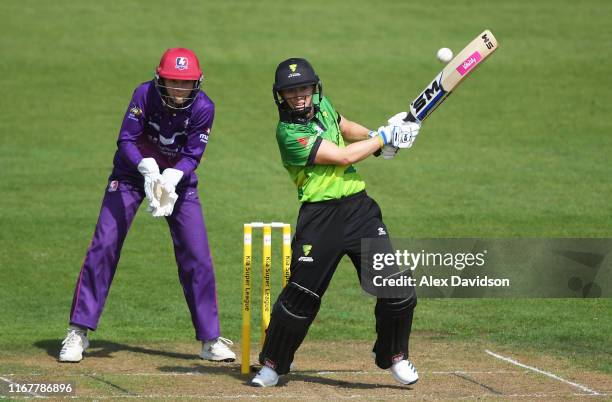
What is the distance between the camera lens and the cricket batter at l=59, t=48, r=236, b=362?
827 cm

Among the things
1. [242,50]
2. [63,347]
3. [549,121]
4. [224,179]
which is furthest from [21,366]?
[242,50]

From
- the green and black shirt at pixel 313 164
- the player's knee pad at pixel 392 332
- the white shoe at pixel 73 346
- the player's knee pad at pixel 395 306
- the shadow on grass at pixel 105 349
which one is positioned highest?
the green and black shirt at pixel 313 164

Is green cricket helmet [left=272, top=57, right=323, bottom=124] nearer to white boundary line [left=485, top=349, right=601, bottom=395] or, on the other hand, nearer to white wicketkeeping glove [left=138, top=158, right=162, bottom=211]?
white wicketkeeping glove [left=138, top=158, right=162, bottom=211]

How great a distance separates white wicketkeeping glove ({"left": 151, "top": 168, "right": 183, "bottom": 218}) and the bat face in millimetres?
1705

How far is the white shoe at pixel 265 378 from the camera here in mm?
7559

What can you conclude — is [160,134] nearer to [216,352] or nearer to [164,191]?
[164,191]

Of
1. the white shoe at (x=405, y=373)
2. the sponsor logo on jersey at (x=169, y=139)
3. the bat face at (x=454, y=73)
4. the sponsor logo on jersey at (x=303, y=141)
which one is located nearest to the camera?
the sponsor logo on jersey at (x=303, y=141)

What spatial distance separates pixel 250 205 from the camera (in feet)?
47.1

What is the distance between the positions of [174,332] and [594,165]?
8.14 m

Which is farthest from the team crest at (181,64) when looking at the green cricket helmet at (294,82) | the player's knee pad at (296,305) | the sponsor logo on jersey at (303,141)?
the player's knee pad at (296,305)

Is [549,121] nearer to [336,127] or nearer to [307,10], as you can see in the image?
[307,10]

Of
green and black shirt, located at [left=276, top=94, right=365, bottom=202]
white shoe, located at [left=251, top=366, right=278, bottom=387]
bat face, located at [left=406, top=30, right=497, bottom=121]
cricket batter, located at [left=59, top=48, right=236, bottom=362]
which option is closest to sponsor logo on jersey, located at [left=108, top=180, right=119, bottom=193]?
cricket batter, located at [left=59, top=48, right=236, bottom=362]

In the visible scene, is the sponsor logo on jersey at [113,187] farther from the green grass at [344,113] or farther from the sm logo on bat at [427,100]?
the sm logo on bat at [427,100]

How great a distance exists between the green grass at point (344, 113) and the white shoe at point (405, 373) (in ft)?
5.08
